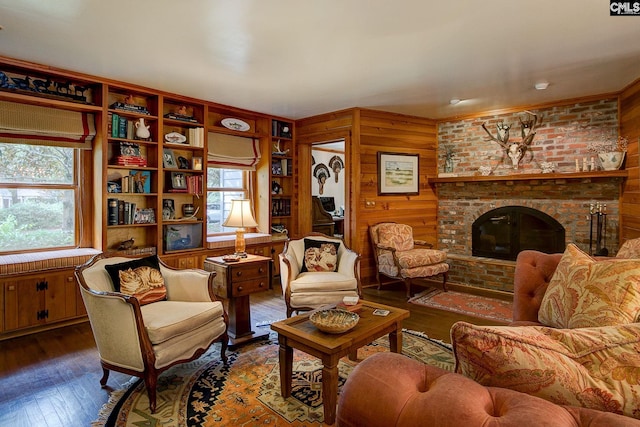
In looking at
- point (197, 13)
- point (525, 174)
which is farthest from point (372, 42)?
point (525, 174)

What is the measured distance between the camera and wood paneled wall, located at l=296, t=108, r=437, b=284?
198 inches

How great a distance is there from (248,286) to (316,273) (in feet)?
2.67

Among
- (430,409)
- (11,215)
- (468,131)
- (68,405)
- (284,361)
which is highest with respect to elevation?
(468,131)

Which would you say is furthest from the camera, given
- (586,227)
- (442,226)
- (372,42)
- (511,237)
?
(442,226)

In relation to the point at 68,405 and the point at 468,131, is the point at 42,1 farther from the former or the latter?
the point at 468,131

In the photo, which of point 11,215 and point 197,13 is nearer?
point 197,13

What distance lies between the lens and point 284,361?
230 centimetres

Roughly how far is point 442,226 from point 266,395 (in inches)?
170

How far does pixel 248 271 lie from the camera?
326 cm

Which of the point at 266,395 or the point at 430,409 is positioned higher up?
the point at 430,409

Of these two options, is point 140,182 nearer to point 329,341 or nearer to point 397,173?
point 329,341

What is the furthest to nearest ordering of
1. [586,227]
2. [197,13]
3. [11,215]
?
[586,227] < [11,215] < [197,13]

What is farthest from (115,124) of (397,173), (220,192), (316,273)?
(397,173)

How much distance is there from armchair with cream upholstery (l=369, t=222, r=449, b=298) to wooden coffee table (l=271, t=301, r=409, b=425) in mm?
2038
